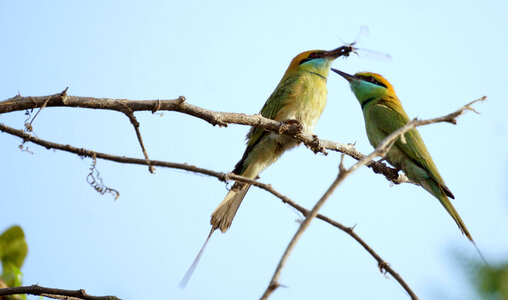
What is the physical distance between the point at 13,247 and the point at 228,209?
117cm

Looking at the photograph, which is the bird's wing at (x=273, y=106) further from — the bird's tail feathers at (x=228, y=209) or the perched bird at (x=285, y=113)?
the bird's tail feathers at (x=228, y=209)

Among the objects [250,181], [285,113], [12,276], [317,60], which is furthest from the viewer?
[317,60]

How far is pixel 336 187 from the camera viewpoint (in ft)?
4.51

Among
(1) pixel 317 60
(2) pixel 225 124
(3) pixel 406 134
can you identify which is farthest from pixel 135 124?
(1) pixel 317 60

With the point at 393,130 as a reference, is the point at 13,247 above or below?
below

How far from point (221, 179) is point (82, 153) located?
1.63 ft

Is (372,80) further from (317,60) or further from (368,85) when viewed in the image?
(317,60)

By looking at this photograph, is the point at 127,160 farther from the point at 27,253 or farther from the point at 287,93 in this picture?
the point at 287,93

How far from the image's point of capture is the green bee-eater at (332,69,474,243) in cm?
372


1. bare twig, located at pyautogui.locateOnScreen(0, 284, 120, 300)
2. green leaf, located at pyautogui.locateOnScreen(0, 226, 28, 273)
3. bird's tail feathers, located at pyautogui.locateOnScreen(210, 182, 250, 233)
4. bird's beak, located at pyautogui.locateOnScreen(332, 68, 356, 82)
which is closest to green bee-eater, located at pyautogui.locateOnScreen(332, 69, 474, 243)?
bird's beak, located at pyautogui.locateOnScreen(332, 68, 356, 82)

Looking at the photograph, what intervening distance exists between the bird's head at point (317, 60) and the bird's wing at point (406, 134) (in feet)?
1.59

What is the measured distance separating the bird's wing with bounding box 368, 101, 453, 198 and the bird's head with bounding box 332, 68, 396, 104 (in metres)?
0.21

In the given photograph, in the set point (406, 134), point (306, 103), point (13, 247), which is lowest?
point (13, 247)

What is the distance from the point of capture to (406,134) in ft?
13.4
